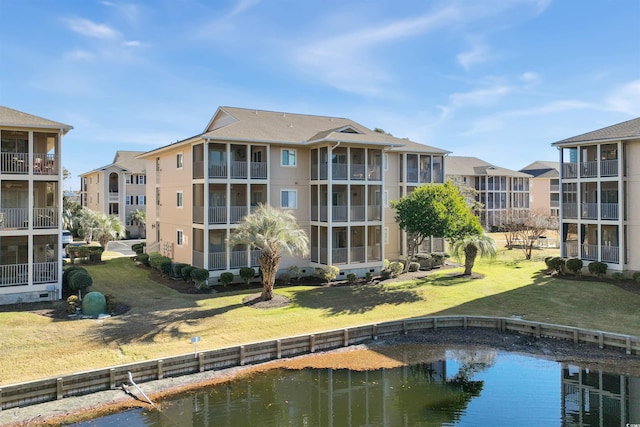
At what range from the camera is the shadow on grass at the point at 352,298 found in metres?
23.5

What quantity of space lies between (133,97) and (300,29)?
13.4 metres

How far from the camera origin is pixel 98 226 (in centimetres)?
4281

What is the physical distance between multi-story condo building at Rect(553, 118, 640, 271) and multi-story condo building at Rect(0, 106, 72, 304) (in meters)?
30.6

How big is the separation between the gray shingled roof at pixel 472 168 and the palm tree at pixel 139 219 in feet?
135

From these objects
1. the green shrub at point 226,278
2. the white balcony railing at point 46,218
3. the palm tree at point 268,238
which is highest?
the white balcony railing at point 46,218

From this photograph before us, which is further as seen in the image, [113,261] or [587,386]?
[113,261]

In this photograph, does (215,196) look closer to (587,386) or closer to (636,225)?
(587,386)

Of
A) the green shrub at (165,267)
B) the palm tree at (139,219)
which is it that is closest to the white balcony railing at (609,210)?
the green shrub at (165,267)

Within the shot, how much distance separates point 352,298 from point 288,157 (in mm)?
10322

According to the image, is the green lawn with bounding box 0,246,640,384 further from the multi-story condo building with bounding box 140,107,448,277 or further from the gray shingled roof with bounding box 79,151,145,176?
the gray shingled roof with bounding box 79,151,145,176

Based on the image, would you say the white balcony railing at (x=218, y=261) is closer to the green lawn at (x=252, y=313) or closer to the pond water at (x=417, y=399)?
the green lawn at (x=252, y=313)

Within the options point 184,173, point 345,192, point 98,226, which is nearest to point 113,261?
point 98,226

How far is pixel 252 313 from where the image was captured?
72.5 ft

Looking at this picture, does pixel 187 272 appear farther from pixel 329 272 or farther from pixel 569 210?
pixel 569 210
